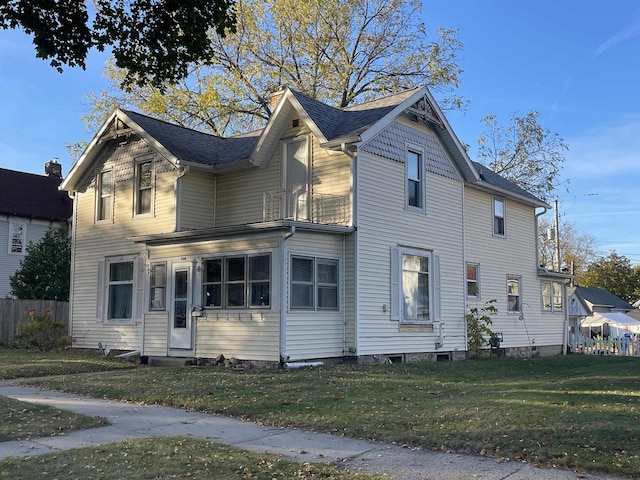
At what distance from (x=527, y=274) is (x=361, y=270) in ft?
35.2

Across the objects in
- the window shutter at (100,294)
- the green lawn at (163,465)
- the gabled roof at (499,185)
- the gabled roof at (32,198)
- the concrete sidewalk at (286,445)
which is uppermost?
the gabled roof at (32,198)

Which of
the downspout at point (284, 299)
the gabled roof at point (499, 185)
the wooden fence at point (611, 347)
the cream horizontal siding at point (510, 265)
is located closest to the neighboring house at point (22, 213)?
the downspout at point (284, 299)

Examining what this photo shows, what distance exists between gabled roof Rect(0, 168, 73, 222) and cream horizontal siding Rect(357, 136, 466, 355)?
887 inches

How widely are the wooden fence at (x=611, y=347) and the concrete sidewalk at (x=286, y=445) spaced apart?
2081cm

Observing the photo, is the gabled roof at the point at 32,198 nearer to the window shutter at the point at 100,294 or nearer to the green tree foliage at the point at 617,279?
the window shutter at the point at 100,294

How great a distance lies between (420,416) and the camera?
889 centimetres

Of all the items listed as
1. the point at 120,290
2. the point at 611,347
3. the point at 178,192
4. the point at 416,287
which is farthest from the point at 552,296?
the point at 120,290

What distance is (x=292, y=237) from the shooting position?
15.0 m

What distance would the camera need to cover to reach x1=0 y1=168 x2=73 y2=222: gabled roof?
3325cm

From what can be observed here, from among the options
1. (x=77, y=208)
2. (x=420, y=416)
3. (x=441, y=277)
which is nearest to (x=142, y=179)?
(x=77, y=208)

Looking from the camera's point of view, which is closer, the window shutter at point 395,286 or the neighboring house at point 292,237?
the neighboring house at point 292,237

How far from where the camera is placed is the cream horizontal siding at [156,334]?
1700 centimetres

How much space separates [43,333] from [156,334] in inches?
233

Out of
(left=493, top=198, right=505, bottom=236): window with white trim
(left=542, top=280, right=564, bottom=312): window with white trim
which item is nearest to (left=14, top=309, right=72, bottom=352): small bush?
(left=493, top=198, right=505, bottom=236): window with white trim
